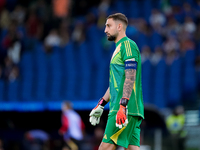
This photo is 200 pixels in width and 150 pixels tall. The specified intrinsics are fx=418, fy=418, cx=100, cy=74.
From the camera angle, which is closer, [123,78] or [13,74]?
[123,78]

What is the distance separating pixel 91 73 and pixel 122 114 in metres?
8.92

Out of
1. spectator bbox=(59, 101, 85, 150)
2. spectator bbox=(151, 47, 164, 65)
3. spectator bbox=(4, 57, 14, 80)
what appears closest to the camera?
spectator bbox=(59, 101, 85, 150)

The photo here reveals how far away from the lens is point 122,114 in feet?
13.9

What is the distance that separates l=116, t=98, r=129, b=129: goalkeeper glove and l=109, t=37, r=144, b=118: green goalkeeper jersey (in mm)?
180

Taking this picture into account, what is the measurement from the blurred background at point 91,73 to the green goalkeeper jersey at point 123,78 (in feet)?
18.4

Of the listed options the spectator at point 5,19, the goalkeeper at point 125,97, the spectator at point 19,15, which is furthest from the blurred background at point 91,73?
the goalkeeper at point 125,97

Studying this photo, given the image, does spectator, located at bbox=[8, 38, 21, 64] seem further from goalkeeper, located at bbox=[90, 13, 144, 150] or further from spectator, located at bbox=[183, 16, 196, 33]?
goalkeeper, located at bbox=[90, 13, 144, 150]

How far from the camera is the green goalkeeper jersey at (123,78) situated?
14.6 ft

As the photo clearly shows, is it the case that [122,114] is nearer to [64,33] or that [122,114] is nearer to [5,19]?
[64,33]

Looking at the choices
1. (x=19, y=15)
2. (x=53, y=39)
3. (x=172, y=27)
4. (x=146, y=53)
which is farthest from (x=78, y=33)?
(x=19, y=15)

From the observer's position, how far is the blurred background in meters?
11.6

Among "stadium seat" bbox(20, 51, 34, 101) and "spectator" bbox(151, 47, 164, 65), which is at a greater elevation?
"spectator" bbox(151, 47, 164, 65)

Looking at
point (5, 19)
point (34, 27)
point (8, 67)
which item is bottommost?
point (8, 67)

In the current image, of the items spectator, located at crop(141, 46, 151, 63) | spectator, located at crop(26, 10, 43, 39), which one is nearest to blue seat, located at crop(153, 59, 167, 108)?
spectator, located at crop(141, 46, 151, 63)
